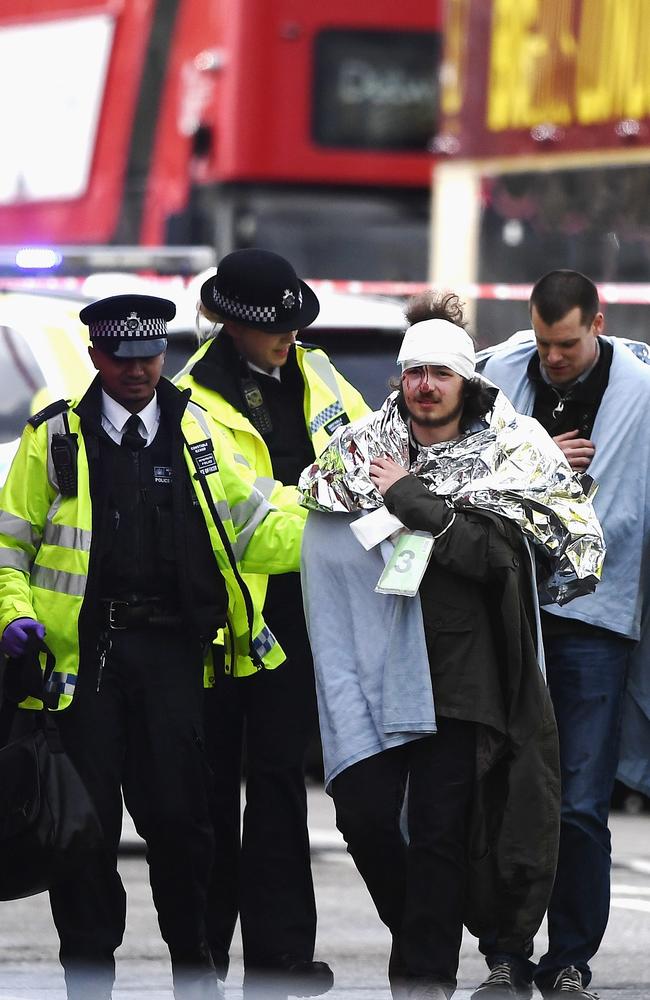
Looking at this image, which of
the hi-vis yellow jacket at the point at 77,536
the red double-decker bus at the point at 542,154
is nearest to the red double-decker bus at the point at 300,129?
the red double-decker bus at the point at 542,154

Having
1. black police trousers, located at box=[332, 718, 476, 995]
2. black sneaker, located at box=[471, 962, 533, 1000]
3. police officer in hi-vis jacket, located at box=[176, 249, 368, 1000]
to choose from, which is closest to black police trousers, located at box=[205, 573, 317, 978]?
police officer in hi-vis jacket, located at box=[176, 249, 368, 1000]

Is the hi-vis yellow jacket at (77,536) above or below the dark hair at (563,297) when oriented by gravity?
below

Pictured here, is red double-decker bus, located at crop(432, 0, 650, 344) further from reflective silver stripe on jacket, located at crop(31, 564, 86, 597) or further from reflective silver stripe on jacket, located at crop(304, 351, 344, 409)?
reflective silver stripe on jacket, located at crop(31, 564, 86, 597)

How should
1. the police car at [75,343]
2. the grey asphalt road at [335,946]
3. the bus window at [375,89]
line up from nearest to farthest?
the grey asphalt road at [335,946] → the police car at [75,343] → the bus window at [375,89]

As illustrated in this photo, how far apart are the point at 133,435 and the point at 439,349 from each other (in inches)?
31.8

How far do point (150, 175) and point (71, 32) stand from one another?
61.7 inches

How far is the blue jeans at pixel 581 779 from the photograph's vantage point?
6.18 meters

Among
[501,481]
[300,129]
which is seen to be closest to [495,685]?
[501,481]

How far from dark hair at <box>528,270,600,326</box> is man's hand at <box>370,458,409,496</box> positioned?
2.54 feet

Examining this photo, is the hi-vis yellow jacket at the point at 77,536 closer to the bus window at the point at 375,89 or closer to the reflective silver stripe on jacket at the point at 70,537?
the reflective silver stripe on jacket at the point at 70,537

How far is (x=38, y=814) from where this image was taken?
5609 mm

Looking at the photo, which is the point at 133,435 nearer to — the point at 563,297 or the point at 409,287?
the point at 563,297

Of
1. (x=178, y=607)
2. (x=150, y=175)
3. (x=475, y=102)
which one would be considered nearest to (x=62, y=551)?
(x=178, y=607)

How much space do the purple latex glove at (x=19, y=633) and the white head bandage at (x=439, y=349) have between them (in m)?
1.07
